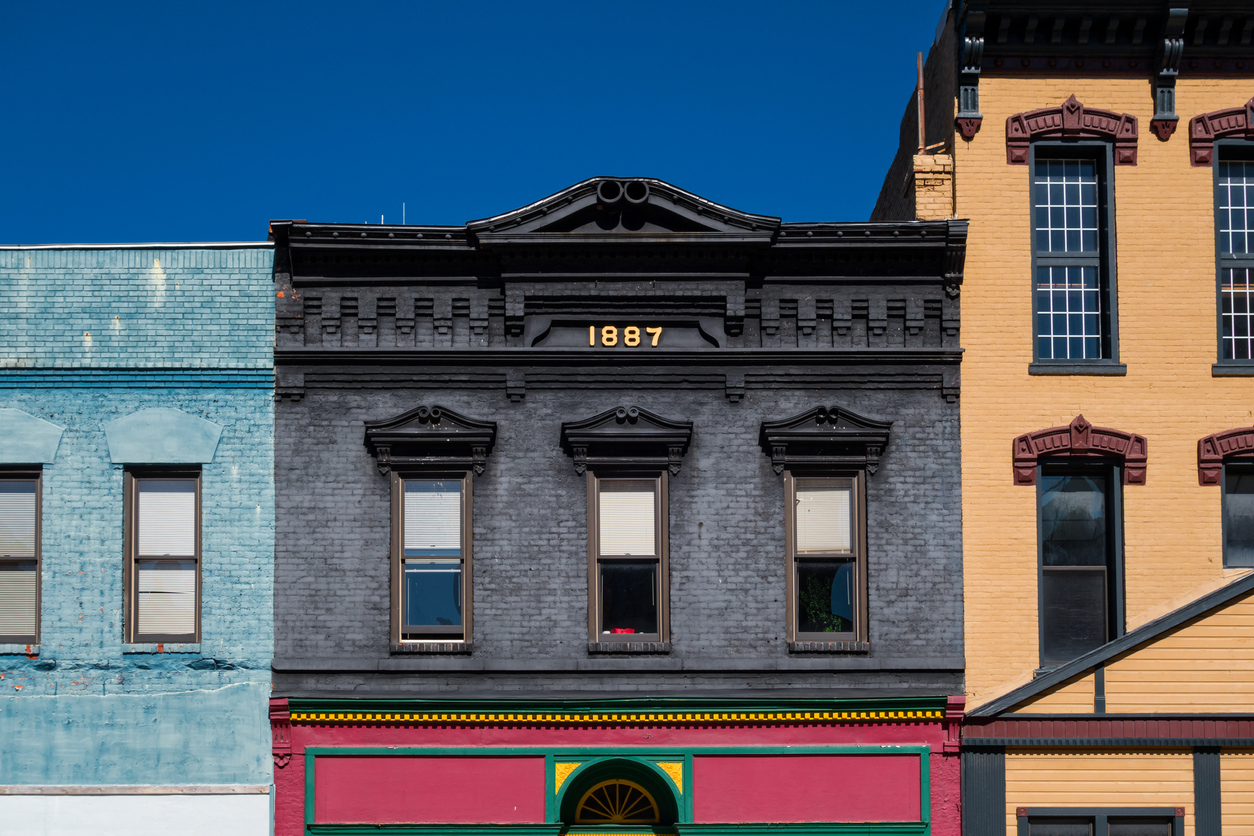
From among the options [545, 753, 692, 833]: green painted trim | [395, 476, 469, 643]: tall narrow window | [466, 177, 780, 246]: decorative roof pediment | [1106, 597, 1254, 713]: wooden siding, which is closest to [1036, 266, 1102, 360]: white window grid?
[1106, 597, 1254, 713]: wooden siding

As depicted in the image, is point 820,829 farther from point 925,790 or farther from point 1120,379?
point 1120,379

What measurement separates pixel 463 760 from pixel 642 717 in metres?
2.01

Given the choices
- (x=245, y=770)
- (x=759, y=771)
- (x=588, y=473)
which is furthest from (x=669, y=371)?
(x=245, y=770)

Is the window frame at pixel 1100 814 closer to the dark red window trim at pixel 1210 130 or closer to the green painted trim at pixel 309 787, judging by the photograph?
A: the dark red window trim at pixel 1210 130

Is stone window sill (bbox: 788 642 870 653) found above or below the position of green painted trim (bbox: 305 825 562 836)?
above

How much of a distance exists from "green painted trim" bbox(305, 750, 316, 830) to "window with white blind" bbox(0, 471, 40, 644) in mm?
3355

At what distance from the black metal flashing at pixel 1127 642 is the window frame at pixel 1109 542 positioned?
449mm

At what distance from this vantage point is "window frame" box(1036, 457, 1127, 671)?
11219 mm

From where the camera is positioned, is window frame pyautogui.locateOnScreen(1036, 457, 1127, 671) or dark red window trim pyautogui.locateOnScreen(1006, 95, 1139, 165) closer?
window frame pyautogui.locateOnScreen(1036, 457, 1127, 671)

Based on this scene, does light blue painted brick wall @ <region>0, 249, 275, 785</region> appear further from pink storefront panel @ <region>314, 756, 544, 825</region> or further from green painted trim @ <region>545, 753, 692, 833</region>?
green painted trim @ <region>545, 753, 692, 833</region>

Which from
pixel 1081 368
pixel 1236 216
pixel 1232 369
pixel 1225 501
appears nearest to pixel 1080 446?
pixel 1081 368

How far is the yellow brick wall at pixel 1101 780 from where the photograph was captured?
10.7 meters

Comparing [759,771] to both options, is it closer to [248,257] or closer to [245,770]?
[245,770]

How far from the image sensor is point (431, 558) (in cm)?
1123
